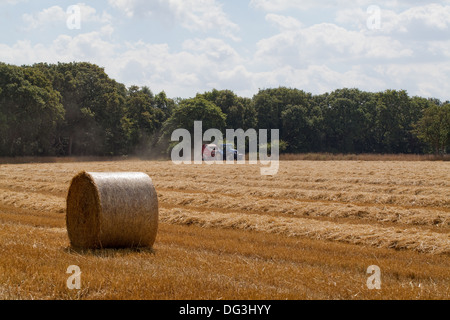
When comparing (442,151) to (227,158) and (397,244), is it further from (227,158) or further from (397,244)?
(397,244)

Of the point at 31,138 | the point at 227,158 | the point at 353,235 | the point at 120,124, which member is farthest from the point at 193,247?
the point at 120,124

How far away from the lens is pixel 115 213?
33.1 feet

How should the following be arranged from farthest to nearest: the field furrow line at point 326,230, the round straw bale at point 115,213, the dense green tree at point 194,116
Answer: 1. the dense green tree at point 194,116
2. the field furrow line at point 326,230
3. the round straw bale at point 115,213

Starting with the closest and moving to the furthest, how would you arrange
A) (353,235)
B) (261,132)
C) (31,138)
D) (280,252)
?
(280,252) < (353,235) < (31,138) < (261,132)

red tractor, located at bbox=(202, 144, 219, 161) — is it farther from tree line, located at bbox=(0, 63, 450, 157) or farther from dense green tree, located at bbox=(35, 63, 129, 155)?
dense green tree, located at bbox=(35, 63, 129, 155)

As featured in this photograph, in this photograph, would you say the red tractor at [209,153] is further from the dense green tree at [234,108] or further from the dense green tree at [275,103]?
the dense green tree at [275,103]

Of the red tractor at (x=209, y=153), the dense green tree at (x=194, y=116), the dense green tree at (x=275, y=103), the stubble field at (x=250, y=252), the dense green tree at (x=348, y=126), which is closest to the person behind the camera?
the stubble field at (x=250, y=252)

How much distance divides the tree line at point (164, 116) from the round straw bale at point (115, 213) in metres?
42.6

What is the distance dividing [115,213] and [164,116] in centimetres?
6821

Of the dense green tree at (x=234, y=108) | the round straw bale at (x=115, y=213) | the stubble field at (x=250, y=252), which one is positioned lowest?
the stubble field at (x=250, y=252)

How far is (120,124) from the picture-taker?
64312 millimetres

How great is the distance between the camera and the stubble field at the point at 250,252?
716 centimetres

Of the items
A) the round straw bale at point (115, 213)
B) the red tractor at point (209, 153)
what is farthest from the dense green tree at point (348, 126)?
the round straw bale at point (115, 213)
